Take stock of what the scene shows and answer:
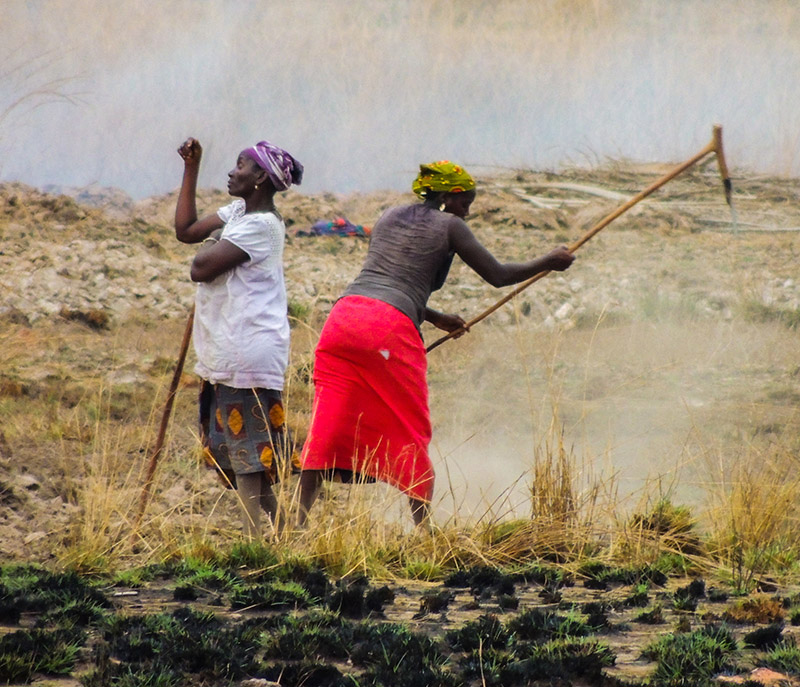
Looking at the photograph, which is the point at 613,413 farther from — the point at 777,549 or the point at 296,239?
the point at 296,239

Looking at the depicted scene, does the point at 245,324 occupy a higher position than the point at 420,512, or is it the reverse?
the point at 245,324

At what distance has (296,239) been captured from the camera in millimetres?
11031

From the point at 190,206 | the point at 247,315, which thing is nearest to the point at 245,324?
the point at 247,315

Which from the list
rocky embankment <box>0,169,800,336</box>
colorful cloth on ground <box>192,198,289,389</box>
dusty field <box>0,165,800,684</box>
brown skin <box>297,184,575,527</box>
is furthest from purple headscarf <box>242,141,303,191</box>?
rocky embankment <box>0,169,800,336</box>

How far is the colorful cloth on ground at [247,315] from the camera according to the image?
12.6 ft

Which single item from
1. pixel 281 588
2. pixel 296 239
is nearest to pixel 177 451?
pixel 281 588

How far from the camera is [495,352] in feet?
28.9

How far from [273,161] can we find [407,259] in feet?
1.81

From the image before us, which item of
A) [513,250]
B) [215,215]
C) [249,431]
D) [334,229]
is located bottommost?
[249,431]

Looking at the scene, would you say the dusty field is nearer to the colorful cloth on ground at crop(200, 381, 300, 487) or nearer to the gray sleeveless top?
the colorful cloth on ground at crop(200, 381, 300, 487)

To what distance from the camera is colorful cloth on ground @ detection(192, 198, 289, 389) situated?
3848 millimetres

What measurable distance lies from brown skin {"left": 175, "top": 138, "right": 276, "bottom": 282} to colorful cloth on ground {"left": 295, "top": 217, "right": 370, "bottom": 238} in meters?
6.96

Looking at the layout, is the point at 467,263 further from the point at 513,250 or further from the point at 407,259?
the point at 513,250

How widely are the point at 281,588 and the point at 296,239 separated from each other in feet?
25.7
